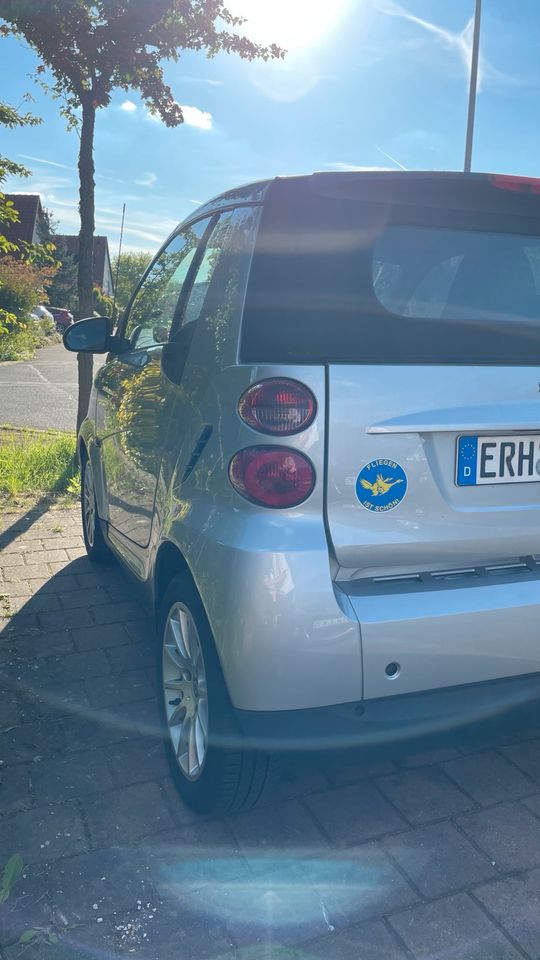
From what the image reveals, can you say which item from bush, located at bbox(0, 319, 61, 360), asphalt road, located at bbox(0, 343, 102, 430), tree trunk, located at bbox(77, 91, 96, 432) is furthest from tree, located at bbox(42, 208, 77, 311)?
tree trunk, located at bbox(77, 91, 96, 432)

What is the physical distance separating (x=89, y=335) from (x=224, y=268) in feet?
4.37

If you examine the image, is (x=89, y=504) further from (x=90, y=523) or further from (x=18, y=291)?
(x=18, y=291)

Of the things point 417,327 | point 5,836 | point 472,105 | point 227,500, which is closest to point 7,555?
point 5,836

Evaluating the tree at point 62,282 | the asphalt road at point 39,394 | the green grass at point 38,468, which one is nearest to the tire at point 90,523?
the green grass at point 38,468

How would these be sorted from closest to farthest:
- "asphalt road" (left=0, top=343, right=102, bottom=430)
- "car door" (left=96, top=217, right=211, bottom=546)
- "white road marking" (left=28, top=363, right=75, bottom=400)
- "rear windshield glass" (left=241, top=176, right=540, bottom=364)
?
1. "rear windshield glass" (left=241, top=176, right=540, bottom=364)
2. "car door" (left=96, top=217, right=211, bottom=546)
3. "asphalt road" (left=0, top=343, right=102, bottom=430)
4. "white road marking" (left=28, top=363, right=75, bottom=400)

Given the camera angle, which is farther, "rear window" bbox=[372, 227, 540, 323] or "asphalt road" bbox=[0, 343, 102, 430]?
"asphalt road" bbox=[0, 343, 102, 430]

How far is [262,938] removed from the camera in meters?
2.11

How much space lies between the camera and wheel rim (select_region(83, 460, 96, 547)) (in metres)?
4.70

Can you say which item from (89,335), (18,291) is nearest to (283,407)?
(89,335)

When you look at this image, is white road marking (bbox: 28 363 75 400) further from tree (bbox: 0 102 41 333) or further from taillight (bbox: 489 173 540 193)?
taillight (bbox: 489 173 540 193)

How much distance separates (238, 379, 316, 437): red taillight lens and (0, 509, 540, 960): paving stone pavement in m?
0.86

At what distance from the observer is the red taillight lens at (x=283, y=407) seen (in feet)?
6.82

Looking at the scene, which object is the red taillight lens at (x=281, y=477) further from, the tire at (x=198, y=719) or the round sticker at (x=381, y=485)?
the tire at (x=198, y=719)

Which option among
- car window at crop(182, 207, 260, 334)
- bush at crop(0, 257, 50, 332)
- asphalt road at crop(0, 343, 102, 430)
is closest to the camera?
car window at crop(182, 207, 260, 334)
